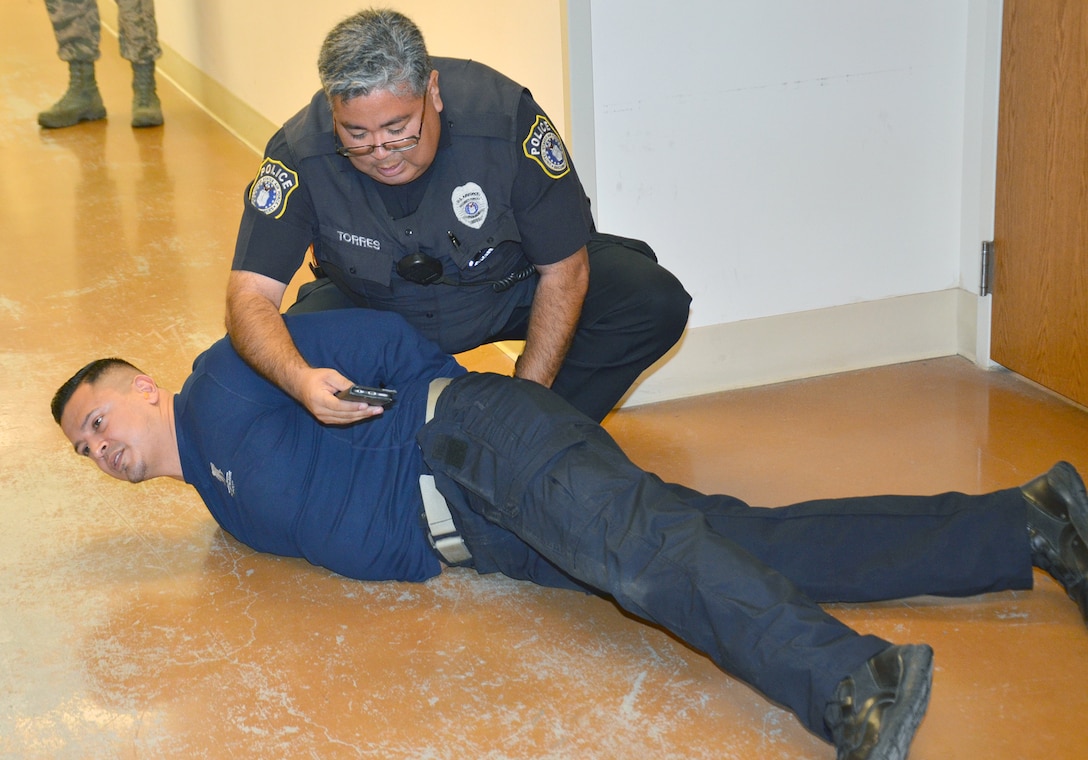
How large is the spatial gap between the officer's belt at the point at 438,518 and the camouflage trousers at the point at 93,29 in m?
4.19

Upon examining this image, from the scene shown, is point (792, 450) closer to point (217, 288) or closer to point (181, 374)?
point (181, 374)

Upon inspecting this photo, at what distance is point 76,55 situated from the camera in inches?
208

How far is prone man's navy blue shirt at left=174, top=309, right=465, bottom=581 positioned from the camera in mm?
1857

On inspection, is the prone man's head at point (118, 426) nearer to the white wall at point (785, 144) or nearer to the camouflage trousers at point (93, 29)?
the white wall at point (785, 144)

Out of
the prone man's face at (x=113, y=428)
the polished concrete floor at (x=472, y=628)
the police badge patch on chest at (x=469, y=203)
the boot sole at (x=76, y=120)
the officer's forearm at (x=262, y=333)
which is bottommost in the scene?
the polished concrete floor at (x=472, y=628)

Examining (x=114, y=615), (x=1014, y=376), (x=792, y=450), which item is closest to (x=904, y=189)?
(x=1014, y=376)

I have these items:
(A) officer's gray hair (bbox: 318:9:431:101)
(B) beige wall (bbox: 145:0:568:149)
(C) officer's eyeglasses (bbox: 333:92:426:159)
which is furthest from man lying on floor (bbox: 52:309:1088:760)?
(B) beige wall (bbox: 145:0:568:149)

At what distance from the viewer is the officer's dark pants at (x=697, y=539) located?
153 centimetres

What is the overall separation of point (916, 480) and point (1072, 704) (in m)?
0.71

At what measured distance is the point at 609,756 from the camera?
1.56 meters

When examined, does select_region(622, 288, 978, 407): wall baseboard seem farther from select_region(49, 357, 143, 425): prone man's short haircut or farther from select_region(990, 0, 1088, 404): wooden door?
select_region(49, 357, 143, 425): prone man's short haircut

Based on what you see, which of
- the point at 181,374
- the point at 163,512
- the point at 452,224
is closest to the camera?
the point at 452,224

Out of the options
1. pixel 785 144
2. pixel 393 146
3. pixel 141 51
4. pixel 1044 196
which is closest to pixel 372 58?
pixel 393 146

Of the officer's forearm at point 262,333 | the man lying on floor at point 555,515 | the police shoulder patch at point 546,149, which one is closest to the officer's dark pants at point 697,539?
the man lying on floor at point 555,515
